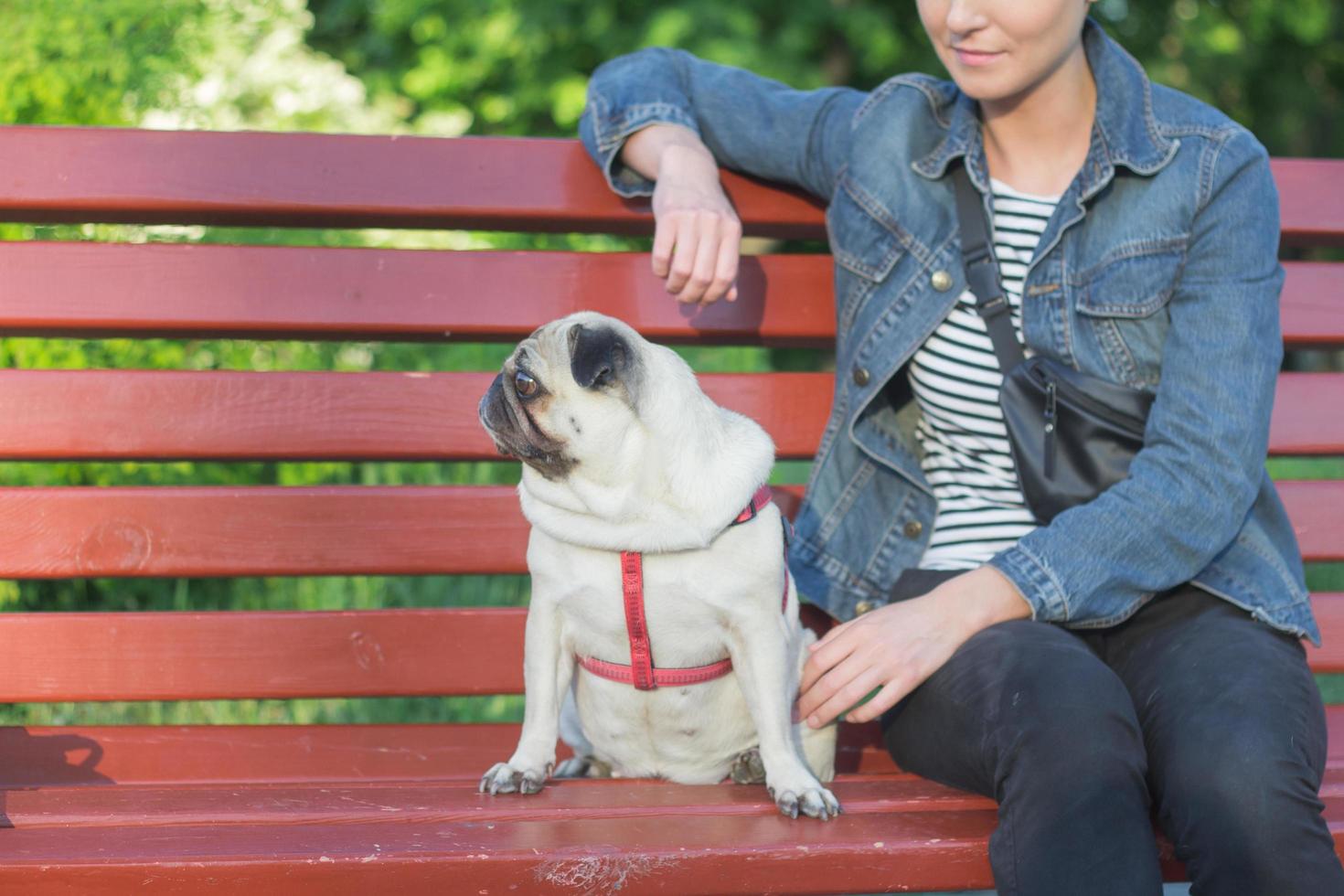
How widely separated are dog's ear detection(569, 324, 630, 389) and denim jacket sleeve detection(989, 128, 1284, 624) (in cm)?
68

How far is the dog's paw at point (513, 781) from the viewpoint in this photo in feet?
7.01

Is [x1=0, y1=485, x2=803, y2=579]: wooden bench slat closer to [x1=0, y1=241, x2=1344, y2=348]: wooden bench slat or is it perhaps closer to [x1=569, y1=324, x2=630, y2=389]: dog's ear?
[x1=0, y1=241, x2=1344, y2=348]: wooden bench slat

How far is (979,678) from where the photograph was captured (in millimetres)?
2070

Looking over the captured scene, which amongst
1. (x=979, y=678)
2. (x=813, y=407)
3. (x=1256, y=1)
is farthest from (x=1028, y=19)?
(x=1256, y=1)

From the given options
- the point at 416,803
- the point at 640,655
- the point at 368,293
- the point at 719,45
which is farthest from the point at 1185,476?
the point at 719,45

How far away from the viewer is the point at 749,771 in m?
2.28

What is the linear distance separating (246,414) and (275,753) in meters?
0.63

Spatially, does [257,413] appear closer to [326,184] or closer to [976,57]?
[326,184]

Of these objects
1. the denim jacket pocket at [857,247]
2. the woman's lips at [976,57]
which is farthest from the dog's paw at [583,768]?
the woman's lips at [976,57]

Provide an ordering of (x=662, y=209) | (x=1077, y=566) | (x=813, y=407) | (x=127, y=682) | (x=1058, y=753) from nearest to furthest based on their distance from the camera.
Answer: (x=1058, y=753) < (x=1077, y=566) < (x=662, y=209) < (x=127, y=682) < (x=813, y=407)

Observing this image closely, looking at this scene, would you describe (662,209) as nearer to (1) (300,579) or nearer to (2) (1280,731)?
(2) (1280,731)

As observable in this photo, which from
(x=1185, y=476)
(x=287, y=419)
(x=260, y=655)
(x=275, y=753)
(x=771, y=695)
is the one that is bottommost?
(x=275, y=753)

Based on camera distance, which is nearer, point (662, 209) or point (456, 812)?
point (456, 812)

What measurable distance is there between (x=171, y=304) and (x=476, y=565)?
734mm
